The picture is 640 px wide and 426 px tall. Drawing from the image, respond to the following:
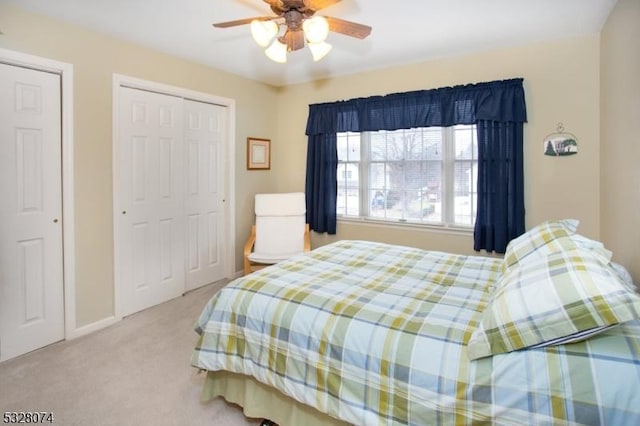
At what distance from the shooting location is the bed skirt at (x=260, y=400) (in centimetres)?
165

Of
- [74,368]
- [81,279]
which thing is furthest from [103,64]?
[74,368]

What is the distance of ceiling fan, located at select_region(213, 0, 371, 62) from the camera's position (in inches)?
80.5

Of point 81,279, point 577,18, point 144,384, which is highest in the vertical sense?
point 577,18

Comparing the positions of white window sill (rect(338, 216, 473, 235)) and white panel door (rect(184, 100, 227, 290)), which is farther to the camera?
white panel door (rect(184, 100, 227, 290))

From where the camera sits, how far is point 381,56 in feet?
11.8

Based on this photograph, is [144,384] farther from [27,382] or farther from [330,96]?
[330,96]

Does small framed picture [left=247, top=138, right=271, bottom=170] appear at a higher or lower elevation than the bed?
higher

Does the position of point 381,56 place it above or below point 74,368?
above

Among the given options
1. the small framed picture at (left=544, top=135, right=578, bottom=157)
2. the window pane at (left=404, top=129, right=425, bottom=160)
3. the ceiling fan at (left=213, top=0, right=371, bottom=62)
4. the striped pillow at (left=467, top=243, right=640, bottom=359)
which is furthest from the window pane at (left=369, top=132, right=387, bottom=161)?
the striped pillow at (left=467, top=243, right=640, bottom=359)

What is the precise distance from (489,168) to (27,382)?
12.7ft

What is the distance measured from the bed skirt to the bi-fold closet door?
1.75 meters

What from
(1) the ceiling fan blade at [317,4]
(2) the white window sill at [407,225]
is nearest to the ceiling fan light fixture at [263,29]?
(1) the ceiling fan blade at [317,4]

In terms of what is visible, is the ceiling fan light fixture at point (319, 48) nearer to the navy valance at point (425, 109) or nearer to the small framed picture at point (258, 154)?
the navy valance at point (425, 109)

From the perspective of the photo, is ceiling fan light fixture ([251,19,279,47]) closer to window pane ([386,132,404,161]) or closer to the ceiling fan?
the ceiling fan
